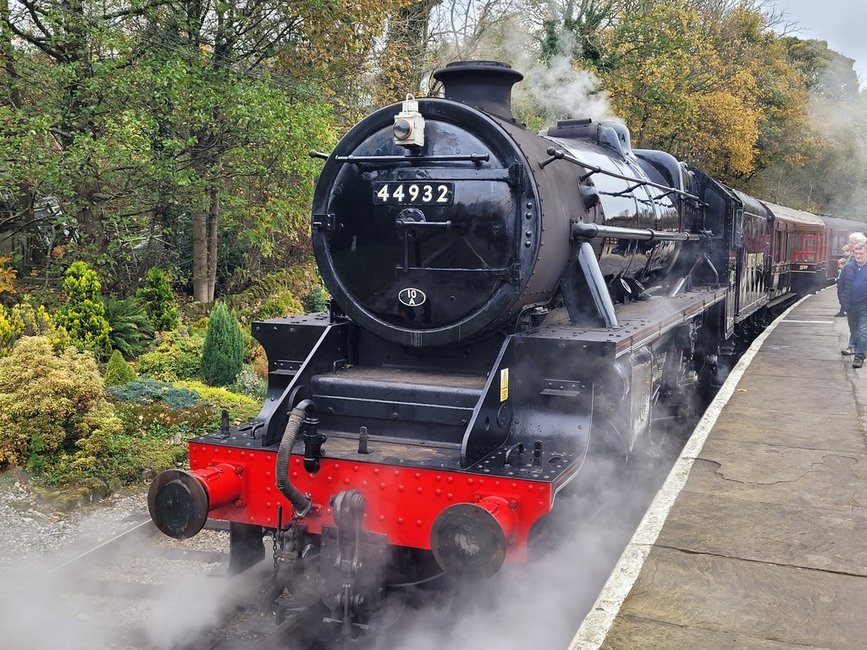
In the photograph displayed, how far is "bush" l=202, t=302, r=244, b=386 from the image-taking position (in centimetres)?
906

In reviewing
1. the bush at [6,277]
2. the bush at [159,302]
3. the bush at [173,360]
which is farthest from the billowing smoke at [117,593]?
the bush at [159,302]

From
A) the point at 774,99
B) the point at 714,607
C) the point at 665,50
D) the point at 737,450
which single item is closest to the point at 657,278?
the point at 737,450

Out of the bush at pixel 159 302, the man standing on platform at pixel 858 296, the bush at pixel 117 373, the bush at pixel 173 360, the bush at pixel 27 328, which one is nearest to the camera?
the bush at pixel 27 328

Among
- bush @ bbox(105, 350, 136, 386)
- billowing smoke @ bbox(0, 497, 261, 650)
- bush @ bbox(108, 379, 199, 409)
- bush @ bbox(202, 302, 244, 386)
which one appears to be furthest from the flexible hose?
bush @ bbox(202, 302, 244, 386)

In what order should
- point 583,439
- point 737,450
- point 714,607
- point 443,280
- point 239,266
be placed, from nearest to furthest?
point 714,607 → point 583,439 → point 443,280 → point 737,450 → point 239,266

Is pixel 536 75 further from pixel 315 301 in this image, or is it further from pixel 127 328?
pixel 127 328

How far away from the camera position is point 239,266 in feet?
47.2

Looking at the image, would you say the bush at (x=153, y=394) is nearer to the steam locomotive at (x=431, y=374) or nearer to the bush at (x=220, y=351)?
the bush at (x=220, y=351)

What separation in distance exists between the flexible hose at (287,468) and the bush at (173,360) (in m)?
5.92

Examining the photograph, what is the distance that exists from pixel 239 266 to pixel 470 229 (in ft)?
36.4

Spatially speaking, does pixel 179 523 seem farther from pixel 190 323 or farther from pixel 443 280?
pixel 190 323

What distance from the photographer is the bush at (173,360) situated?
927 cm

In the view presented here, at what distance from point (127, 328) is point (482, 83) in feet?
22.4

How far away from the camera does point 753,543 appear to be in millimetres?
4191
